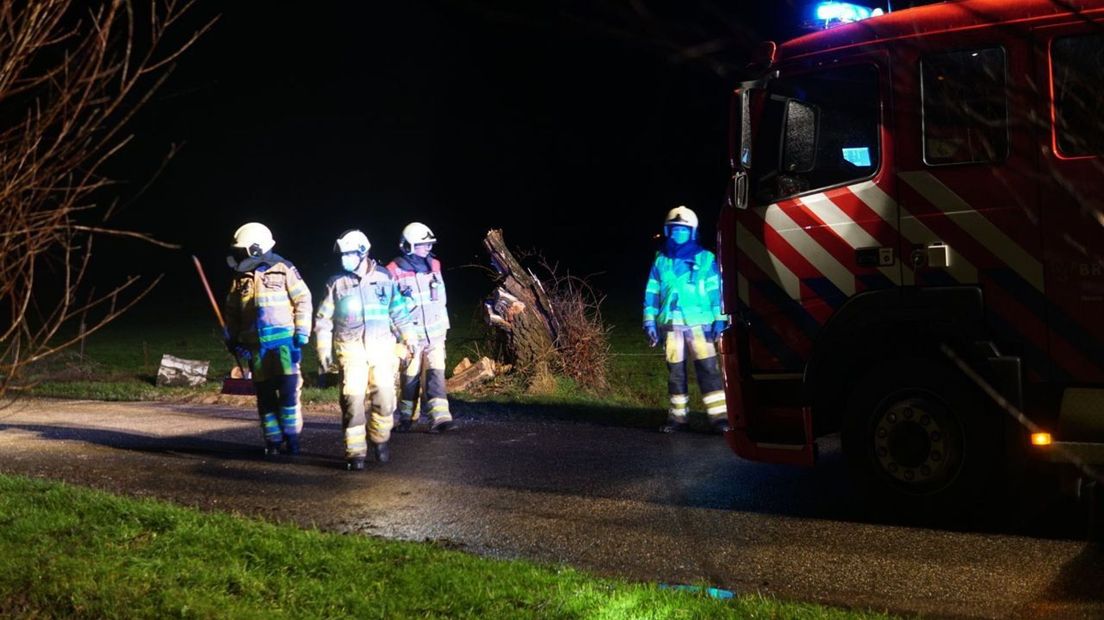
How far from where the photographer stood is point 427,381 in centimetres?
1120

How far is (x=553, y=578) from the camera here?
559 cm

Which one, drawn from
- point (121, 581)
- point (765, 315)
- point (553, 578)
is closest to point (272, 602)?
point (121, 581)

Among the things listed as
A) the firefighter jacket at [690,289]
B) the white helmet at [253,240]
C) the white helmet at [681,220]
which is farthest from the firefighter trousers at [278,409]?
the white helmet at [681,220]

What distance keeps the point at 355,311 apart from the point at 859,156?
4177 mm

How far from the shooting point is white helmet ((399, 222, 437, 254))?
439 inches

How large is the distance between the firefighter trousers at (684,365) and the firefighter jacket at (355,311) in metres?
2.67

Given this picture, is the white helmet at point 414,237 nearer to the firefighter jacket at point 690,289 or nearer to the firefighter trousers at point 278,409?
the firefighter trousers at point 278,409

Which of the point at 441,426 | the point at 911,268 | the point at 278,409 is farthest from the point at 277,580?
the point at 441,426

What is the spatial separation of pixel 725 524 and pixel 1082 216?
8.49 feet

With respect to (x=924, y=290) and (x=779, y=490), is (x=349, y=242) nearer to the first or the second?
(x=779, y=490)

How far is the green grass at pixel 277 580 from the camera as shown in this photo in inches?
205

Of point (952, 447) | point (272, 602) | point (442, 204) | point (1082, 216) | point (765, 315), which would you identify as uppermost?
point (442, 204)

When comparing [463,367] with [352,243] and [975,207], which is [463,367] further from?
[975,207]

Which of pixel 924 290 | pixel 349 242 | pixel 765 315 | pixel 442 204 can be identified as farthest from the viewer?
pixel 442 204
